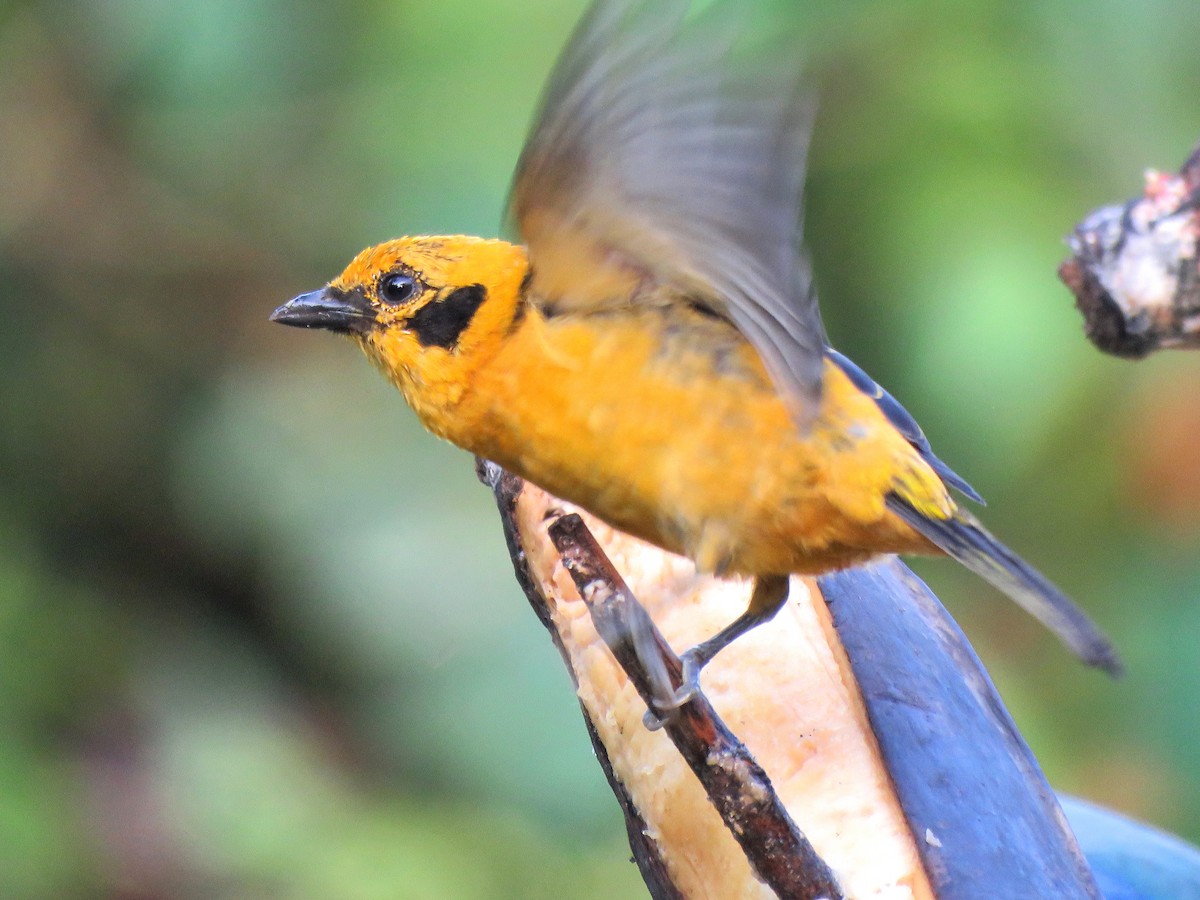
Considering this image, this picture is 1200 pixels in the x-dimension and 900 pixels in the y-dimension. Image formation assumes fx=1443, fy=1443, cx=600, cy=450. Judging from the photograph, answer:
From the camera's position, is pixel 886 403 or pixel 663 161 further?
pixel 886 403

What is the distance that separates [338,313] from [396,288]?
76 millimetres

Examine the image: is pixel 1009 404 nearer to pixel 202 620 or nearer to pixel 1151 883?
pixel 1151 883

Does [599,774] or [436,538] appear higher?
[436,538]

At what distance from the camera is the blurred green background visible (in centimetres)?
261

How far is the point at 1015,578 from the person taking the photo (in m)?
1.45

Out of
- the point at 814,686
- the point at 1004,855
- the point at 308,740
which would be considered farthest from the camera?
the point at 308,740

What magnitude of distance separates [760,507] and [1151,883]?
612mm

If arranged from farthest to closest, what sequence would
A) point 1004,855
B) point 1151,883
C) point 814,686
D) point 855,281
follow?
1. point 855,281
2. point 1151,883
3. point 814,686
4. point 1004,855

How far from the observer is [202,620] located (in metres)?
3.10

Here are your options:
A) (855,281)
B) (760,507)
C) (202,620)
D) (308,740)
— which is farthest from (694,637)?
(202,620)

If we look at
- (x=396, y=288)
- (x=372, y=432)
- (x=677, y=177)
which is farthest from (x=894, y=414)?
(x=372, y=432)

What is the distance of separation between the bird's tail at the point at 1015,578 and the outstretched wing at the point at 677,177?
19 cm

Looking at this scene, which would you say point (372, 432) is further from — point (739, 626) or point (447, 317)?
point (739, 626)

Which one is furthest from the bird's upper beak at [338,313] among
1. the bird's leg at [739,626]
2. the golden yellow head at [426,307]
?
the bird's leg at [739,626]
